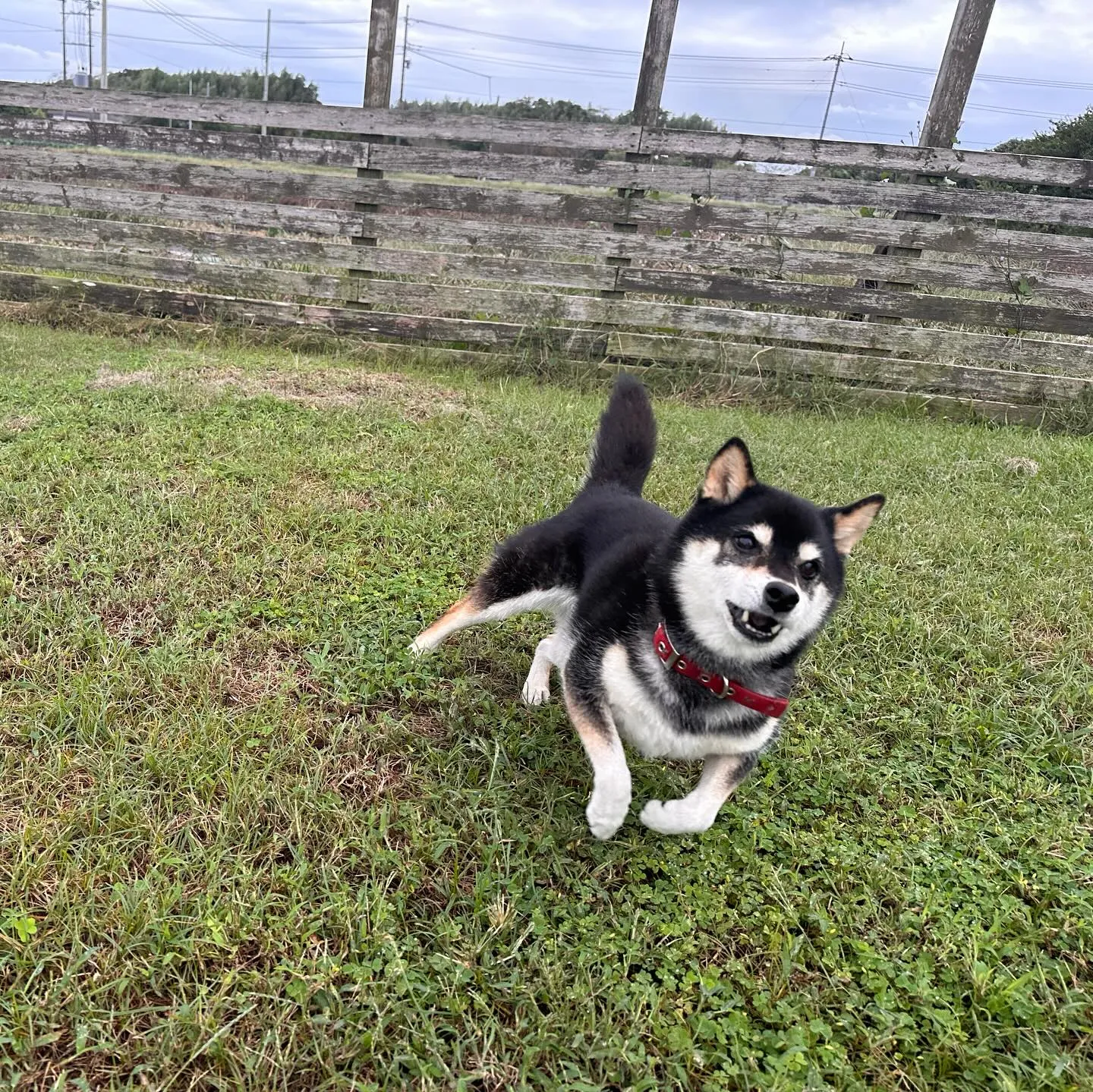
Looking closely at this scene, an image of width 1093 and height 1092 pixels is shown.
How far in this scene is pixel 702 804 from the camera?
198 cm

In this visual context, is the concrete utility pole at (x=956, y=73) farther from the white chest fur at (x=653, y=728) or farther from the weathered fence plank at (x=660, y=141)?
the white chest fur at (x=653, y=728)

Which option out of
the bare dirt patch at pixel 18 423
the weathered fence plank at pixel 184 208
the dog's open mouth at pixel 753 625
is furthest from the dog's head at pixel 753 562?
the weathered fence plank at pixel 184 208

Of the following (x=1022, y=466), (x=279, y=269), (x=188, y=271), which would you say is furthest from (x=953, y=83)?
(x=188, y=271)

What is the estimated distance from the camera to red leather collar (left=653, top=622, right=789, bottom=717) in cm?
201

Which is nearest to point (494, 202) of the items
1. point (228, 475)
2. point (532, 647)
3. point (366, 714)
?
point (228, 475)

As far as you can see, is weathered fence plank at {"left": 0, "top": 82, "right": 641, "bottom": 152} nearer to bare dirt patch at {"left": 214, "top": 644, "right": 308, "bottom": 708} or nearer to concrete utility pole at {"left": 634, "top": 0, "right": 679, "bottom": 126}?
concrete utility pole at {"left": 634, "top": 0, "right": 679, "bottom": 126}

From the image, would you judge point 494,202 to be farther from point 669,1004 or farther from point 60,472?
point 669,1004

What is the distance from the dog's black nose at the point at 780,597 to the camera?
1803mm

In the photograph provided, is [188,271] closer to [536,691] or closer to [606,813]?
[536,691]

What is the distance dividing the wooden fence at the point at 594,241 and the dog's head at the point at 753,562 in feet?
15.9

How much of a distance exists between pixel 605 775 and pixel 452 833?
0.44 metres

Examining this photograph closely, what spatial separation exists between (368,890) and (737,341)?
612 cm

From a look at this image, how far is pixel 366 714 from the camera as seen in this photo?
96.8 inches

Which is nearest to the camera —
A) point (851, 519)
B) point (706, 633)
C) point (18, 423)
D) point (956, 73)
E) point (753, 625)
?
point (753, 625)
